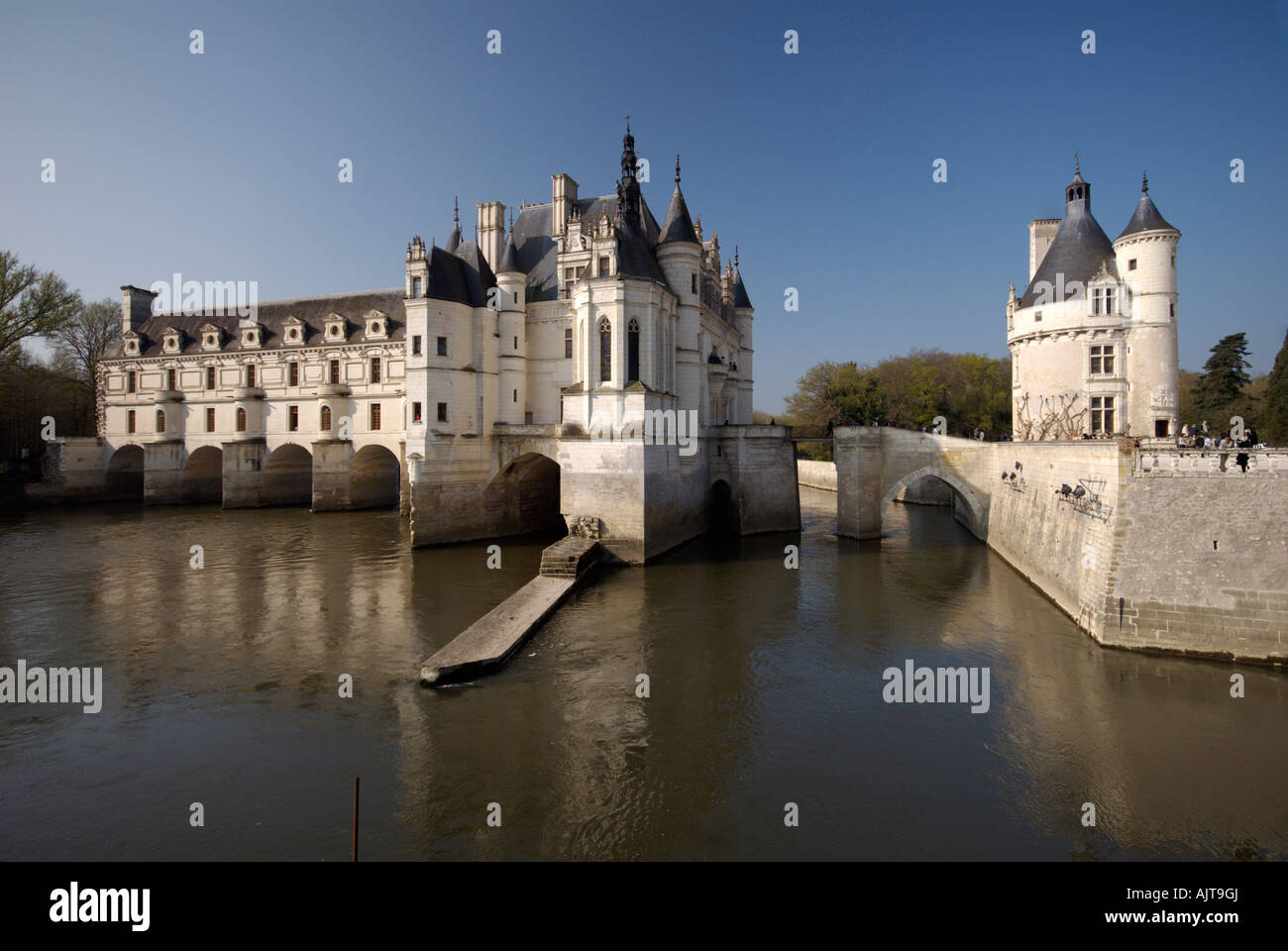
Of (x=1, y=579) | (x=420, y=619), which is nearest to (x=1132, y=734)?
(x=420, y=619)

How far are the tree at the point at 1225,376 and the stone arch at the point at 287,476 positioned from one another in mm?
53160

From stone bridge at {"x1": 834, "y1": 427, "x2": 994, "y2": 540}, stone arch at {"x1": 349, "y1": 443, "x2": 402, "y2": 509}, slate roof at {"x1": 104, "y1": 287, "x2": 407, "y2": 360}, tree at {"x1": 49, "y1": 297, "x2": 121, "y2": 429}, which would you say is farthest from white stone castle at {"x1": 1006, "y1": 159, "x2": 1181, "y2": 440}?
tree at {"x1": 49, "y1": 297, "x2": 121, "y2": 429}

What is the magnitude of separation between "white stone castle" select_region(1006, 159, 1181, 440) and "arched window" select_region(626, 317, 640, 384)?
51.1ft

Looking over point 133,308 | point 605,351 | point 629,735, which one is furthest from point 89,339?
point 629,735

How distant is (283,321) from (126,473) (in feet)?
54.8

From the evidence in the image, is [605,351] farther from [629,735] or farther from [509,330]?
[629,735]

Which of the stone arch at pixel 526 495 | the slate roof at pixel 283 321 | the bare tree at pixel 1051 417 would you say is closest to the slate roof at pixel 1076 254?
the bare tree at pixel 1051 417

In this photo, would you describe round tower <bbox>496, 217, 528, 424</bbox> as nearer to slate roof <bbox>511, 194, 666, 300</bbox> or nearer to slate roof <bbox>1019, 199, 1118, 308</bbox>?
slate roof <bbox>511, 194, 666, 300</bbox>

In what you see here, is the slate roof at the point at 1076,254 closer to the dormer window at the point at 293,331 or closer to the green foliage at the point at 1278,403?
the green foliage at the point at 1278,403

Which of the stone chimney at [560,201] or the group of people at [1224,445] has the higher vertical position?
the stone chimney at [560,201]

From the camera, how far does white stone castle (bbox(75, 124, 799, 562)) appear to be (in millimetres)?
24484

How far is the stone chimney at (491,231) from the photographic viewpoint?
3262 centimetres

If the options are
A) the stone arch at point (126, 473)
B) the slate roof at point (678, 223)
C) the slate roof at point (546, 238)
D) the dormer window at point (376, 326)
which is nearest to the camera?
the slate roof at point (678, 223)

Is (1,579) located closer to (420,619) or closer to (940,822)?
(420,619)
